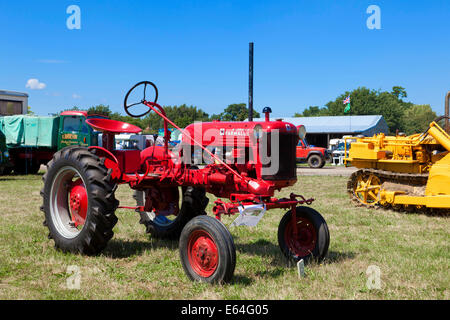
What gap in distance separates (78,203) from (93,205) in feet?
1.84

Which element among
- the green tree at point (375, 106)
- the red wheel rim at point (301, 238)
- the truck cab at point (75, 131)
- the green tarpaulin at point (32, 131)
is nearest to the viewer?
the red wheel rim at point (301, 238)

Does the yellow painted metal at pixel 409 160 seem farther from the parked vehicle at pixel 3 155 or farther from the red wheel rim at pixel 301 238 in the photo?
the parked vehicle at pixel 3 155

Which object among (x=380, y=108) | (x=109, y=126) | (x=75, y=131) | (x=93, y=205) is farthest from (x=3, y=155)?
(x=380, y=108)

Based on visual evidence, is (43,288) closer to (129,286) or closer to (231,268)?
(129,286)

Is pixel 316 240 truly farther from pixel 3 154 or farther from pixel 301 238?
pixel 3 154

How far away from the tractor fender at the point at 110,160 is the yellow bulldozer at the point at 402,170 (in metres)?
5.51

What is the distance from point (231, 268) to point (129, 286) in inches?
40.2

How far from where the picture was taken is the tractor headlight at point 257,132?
4.73 m

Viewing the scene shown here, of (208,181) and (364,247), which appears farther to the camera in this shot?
(364,247)

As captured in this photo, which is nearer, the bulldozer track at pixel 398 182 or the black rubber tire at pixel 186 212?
the black rubber tire at pixel 186 212

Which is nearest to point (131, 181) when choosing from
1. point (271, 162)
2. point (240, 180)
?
point (240, 180)

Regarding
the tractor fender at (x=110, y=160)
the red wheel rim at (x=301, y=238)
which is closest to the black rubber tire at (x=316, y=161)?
the red wheel rim at (x=301, y=238)

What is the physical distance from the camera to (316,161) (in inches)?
976
